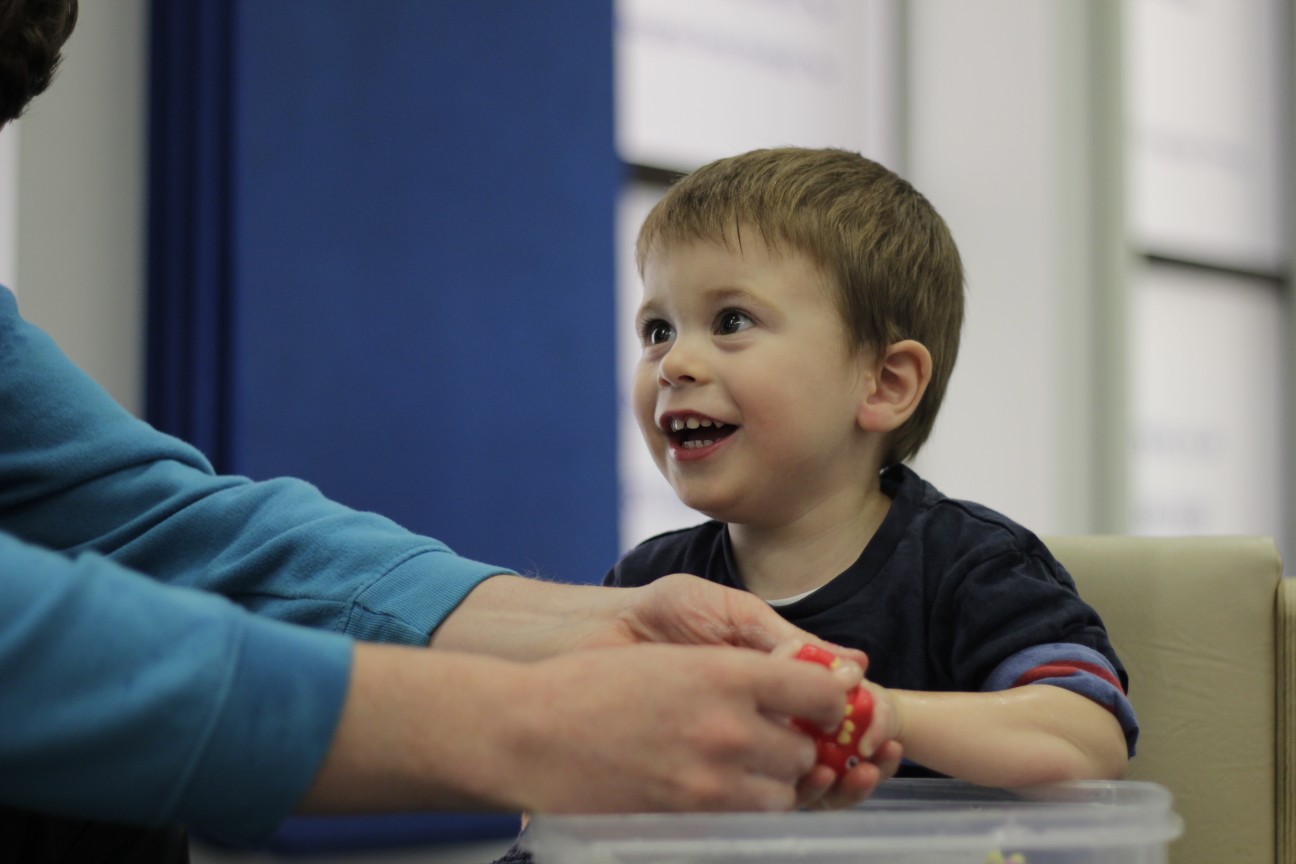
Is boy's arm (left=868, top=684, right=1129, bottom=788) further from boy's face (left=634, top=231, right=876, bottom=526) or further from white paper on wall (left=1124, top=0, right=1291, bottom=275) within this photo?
white paper on wall (left=1124, top=0, right=1291, bottom=275)

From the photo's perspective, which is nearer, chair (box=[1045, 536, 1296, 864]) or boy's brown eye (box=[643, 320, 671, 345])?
chair (box=[1045, 536, 1296, 864])

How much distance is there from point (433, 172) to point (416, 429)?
409mm

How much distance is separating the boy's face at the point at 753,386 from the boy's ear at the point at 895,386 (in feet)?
0.04

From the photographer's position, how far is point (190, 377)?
6.16 ft

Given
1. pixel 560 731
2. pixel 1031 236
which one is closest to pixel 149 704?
pixel 560 731

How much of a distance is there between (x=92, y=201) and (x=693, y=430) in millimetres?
1155

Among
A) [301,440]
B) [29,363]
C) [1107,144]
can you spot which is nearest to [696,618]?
[29,363]

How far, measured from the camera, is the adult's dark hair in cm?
93

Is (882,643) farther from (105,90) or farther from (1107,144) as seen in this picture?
(1107,144)

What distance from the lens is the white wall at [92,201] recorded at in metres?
1.82

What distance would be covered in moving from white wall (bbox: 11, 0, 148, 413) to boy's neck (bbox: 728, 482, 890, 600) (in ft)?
3.71

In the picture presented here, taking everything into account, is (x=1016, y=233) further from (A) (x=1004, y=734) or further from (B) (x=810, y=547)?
(A) (x=1004, y=734)

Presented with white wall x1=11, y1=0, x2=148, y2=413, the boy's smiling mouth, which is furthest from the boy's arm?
white wall x1=11, y1=0, x2=148, y2=413

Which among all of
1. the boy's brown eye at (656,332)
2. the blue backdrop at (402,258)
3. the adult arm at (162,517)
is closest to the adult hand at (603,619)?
the adult arm at (162,517)
